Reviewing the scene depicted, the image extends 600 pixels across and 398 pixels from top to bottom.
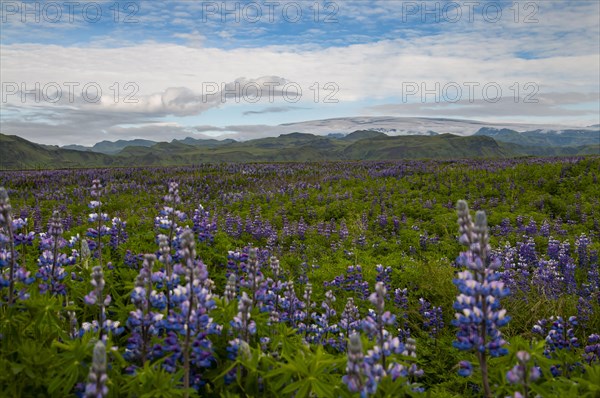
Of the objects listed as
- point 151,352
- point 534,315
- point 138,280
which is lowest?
point 534,315

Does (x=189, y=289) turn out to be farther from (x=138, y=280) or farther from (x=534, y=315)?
(x=534, y=315)

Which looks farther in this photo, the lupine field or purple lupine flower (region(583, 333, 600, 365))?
purple lupine flower (region(583, 333, 600, 365))

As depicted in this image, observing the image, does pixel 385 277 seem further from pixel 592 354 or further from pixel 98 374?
pixel 98 374

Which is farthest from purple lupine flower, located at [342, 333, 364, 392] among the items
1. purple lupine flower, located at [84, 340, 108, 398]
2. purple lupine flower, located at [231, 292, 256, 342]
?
purple lupine flower, located at [84, 340, 108, 398]

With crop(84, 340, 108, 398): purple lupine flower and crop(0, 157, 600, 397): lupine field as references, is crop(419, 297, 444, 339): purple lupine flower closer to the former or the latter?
crop(0, 157, 600, 397): lupine field

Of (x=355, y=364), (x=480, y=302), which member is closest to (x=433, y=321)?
(x=480, y=302)

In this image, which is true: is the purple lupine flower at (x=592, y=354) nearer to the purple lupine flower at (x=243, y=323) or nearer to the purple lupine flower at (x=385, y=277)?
the purple lupine flower at (x=385, y=277)

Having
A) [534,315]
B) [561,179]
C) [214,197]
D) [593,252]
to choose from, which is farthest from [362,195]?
[534,315]
